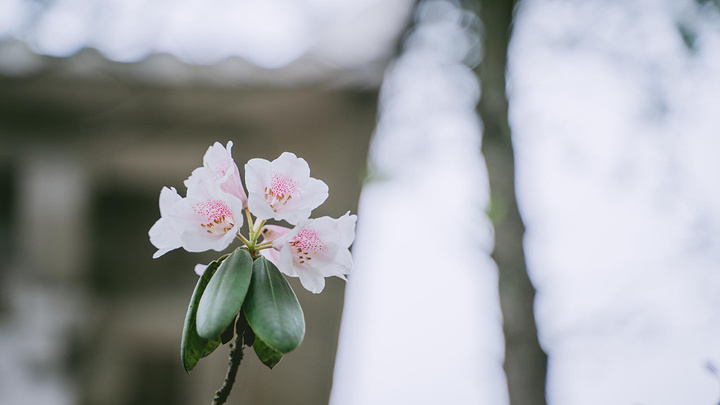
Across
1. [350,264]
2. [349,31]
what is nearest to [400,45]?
[349,31]

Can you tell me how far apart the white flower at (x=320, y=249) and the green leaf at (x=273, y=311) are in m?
0.03

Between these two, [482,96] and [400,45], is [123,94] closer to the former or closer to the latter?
[400,45]

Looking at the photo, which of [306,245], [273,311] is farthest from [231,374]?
[306,245]

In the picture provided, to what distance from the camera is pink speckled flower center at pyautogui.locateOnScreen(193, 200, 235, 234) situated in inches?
24.6

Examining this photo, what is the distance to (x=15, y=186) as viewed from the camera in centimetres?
265

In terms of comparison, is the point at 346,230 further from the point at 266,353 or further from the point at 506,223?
the point at 506,223

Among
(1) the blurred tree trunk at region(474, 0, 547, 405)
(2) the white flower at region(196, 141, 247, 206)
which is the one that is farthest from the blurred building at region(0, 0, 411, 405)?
(2) the white flower at region(196, 141, 247, 206)

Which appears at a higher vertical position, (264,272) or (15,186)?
(15,186)

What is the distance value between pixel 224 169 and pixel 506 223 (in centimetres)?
137

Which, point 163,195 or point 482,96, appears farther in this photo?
point 482,96

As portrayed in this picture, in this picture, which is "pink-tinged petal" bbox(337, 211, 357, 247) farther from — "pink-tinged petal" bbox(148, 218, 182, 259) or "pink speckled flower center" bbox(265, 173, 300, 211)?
"pink-tinged petal" bbox(148, 218, 182, 259)

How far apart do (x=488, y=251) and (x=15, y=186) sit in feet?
7.15

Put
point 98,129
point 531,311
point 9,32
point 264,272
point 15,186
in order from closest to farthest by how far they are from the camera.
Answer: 1. point 264,272
2. point 531,311
3. point 9,32
4. point 98,129
5. point 15,186

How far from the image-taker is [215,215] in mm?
630
